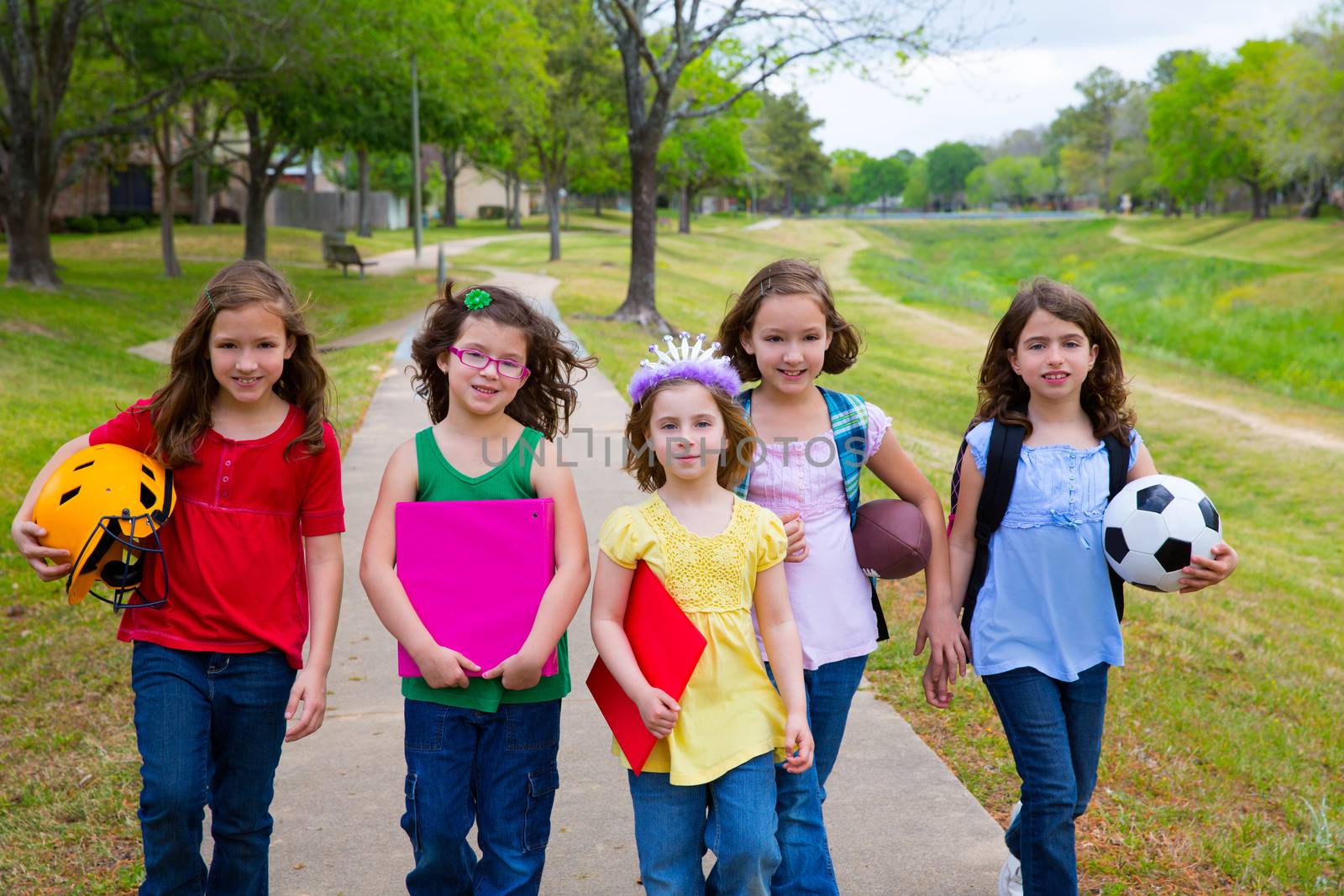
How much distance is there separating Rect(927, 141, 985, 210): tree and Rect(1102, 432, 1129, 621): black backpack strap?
175 meters

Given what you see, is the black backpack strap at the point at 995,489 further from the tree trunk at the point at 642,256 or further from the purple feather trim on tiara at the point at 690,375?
the tree trunk at the point at 642,256

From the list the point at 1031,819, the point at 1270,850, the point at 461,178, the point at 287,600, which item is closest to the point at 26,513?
the point at 287,600

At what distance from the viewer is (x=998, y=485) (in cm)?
318

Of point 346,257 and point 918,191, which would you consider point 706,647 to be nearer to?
point 346,257

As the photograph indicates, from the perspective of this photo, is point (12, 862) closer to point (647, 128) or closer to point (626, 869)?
point (626, 869)

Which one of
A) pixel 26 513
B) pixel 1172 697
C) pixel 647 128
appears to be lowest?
pixel 1172 697

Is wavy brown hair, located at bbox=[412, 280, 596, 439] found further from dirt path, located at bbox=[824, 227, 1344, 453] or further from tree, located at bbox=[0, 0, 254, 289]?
tree, located at bbox=[0, 0, 254, 289]

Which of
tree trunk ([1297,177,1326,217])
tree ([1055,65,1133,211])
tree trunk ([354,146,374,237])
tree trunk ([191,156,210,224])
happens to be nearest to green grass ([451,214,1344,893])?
tree trunk ([191,156,210,224])

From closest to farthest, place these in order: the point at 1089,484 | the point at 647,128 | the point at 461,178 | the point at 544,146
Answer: the point at 1089,484 < the point at 647,128 < the point at 544,146 < the point at 461,178

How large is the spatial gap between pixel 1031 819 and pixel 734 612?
3.13 ft

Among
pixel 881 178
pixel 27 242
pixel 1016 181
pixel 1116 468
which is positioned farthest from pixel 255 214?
pixel 881 178

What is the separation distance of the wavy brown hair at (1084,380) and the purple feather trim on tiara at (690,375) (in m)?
0.83

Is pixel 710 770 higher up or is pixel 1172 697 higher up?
pixel 710 770

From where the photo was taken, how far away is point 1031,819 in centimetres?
300
